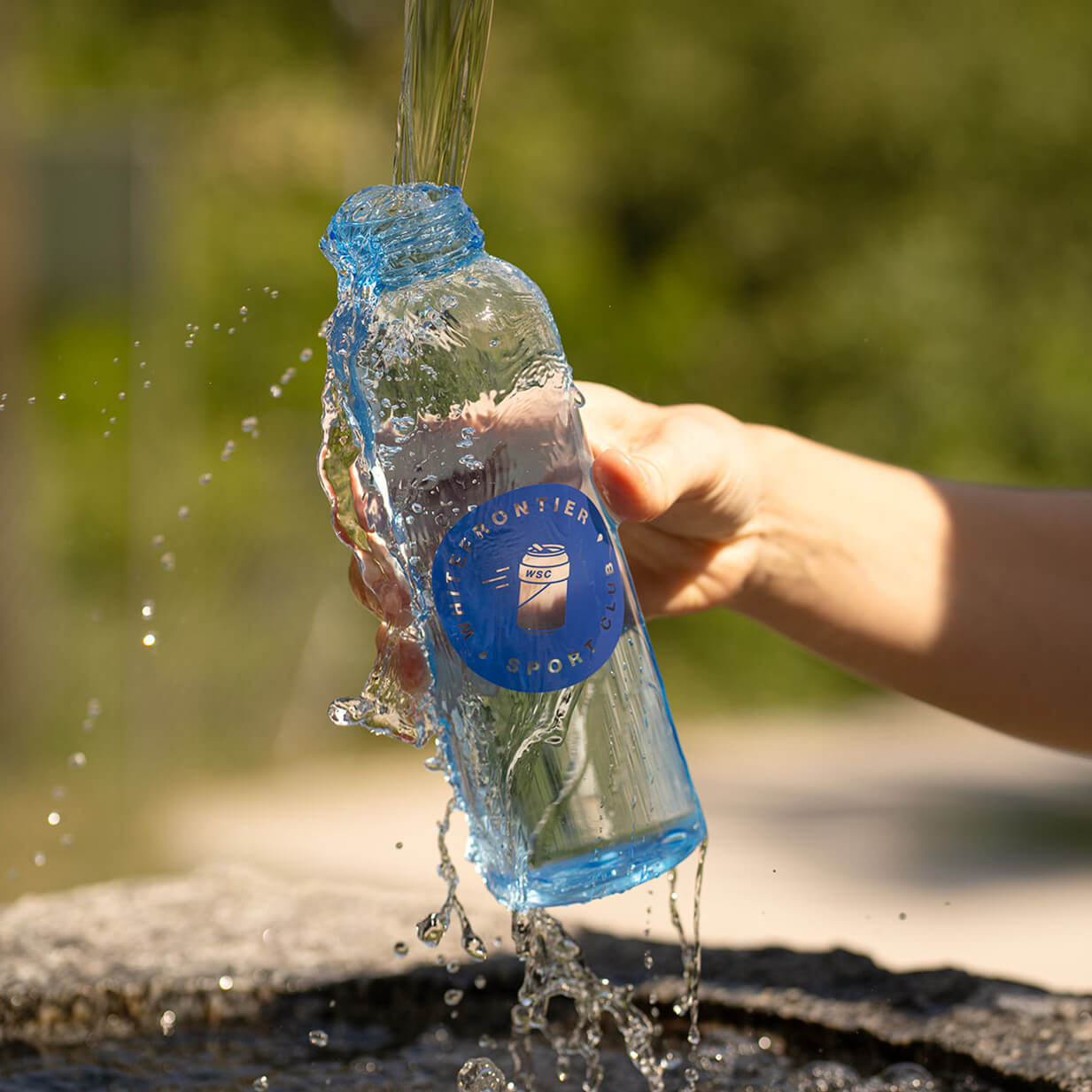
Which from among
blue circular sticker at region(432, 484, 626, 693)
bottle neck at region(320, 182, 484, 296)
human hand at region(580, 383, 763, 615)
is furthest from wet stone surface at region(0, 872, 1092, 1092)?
bottle neck at region(320, 182, 484, 296)

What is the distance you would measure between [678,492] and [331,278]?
6413 millimetres

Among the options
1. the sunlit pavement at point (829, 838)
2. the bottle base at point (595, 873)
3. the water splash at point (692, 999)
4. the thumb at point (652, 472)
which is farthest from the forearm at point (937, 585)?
the sunlit pavement at point (829, 838)

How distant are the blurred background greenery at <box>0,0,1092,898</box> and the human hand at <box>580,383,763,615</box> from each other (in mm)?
3584

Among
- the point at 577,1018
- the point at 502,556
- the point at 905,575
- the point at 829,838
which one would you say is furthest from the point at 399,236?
the point at 829,838

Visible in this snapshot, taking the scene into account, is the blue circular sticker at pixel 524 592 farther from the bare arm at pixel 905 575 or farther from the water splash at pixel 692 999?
the bare arm at pixel 905 575

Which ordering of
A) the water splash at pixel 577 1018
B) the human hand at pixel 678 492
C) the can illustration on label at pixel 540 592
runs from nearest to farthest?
the can illustration on label at pixel 540 592 < the human hand at pixel 678 492 < the water splash at pixel 577 1018

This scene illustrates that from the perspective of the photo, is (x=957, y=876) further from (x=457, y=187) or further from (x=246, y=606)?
(x=457, y=187)

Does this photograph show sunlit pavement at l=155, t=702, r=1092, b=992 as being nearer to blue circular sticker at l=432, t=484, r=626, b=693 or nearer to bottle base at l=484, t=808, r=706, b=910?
bottle base at l=484, t=808, r=706, b=910

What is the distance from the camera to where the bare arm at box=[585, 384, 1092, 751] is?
1.76 meters

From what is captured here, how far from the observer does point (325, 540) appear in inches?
252

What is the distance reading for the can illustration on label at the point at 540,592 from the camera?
1231 millimetres

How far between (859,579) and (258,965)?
0.93 m

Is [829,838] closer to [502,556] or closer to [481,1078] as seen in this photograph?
[481,1078]

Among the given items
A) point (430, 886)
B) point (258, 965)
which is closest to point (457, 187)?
point (258, 965)
